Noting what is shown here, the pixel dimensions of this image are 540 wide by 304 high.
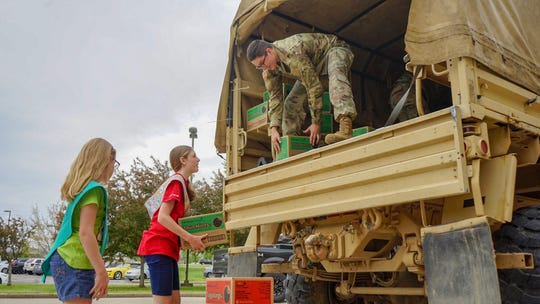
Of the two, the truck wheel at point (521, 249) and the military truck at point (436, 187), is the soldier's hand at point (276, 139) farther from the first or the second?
the truck wheel at point (521, 249)

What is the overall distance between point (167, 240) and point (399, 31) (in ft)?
12.3

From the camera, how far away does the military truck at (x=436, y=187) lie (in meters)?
2.98

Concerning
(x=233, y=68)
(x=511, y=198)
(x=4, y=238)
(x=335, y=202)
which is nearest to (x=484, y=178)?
(x=511, y=198)

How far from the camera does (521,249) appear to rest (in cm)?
324

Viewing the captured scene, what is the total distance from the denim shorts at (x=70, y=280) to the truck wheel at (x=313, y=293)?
2.66m

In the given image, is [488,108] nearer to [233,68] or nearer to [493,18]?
[493,18]

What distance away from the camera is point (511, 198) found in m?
3.02

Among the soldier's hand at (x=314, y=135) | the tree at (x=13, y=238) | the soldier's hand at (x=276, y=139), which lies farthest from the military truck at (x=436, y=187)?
the tree at (x=13, y=238)

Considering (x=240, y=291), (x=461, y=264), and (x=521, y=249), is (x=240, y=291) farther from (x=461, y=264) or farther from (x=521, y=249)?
(x=521, y=249)

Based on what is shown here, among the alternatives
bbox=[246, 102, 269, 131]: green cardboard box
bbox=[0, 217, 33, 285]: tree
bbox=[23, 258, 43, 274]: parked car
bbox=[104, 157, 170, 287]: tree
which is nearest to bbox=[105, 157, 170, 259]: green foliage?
bbox=[104, 157, 170, 287]: tree

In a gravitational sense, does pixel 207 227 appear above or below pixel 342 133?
below

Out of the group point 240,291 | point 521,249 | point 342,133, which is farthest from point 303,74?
point 521,249

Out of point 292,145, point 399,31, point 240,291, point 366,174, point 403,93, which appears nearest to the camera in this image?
point 366,174

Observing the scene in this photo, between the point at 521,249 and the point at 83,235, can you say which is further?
the point at 521,249
